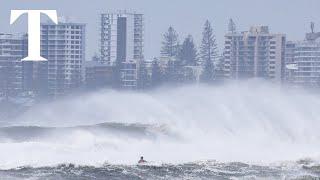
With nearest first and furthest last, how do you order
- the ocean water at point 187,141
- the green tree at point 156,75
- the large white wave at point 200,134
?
the ocean water at point 187,141 < the large white wave at point 200,134 < the green tree at point 156,75

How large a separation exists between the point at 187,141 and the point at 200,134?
6.09 ft

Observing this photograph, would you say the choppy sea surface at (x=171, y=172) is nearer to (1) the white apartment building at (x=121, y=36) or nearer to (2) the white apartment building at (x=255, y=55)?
(2) the white apartment building at (x=255, y=55)

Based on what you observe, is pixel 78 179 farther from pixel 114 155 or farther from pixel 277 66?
pixel 277 66

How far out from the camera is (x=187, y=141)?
200 feet

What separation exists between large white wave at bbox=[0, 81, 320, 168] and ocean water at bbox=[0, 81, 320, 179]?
0.04m

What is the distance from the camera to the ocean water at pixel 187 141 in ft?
167

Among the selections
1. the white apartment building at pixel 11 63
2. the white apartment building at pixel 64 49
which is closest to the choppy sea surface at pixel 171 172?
the white apartment building at pixel 11 63

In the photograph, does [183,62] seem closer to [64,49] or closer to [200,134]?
[64,49]

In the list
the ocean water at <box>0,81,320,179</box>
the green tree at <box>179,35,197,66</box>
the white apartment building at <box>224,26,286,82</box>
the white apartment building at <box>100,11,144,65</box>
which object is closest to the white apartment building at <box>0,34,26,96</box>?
the white apartment building at <box>100,11,144,65</box>

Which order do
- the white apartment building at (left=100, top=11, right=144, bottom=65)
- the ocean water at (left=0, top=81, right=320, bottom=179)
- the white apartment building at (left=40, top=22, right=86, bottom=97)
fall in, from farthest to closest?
the white apartment building at (left=100, top=11, right=144, bottom=65)
the white apartment building at (left=40, top=22, right=86, bottom=97)
the ocean water at (left=0, top=81, right=320, bottom=179)

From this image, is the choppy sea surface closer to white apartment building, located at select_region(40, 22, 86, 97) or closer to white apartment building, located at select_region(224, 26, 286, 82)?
white apartment building, located at select_region(224, 26, 286, 82)

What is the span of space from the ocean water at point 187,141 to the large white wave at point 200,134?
4 centimetres

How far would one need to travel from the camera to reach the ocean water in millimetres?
50844

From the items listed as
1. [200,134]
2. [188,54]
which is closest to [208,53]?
[188,54]
